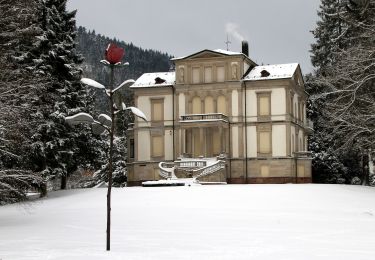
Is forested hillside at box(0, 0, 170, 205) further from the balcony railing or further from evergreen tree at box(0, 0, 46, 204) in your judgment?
the balcony railing

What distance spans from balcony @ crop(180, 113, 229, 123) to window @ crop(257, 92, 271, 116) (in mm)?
2858

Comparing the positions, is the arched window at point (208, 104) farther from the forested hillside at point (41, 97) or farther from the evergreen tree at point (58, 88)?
the evergreen tree at point (58, 88)

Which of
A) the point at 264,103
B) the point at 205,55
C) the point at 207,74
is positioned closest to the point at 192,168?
Result: the point at 264,103

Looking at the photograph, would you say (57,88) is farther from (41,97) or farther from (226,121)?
(226,121)

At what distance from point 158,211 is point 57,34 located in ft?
55.3

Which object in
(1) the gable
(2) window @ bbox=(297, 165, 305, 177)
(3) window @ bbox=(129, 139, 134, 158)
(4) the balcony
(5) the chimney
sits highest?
(5) the chimney

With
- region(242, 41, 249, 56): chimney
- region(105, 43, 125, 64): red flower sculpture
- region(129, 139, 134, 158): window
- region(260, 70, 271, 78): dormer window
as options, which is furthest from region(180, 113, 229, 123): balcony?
region(105, 43, 125, 64): red flower sculpture

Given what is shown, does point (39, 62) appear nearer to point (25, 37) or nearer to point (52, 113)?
point (52, 113)

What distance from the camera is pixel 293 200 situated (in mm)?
28109

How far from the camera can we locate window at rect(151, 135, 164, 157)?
50781mm

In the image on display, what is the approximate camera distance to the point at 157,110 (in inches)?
2013

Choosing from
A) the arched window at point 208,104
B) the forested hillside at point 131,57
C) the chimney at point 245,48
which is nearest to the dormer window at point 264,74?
the arched window at point 208,104

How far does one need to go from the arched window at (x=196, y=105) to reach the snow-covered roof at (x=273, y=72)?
426 cm

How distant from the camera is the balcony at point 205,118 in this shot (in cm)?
4728
